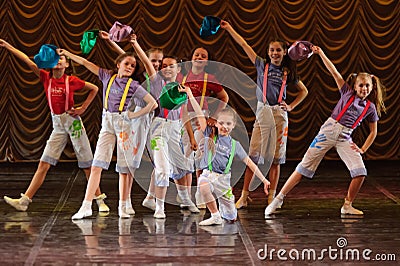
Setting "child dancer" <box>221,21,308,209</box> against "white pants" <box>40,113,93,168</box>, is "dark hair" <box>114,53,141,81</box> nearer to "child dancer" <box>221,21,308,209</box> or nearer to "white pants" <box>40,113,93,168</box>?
"white pants" <box>40,113,93,168</box>

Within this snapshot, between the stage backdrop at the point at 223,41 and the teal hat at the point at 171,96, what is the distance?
4367 mm

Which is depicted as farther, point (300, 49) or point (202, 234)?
point (300, 49)

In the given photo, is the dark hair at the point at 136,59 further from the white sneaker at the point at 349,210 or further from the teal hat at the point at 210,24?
the white sneaker at the point at 349,210

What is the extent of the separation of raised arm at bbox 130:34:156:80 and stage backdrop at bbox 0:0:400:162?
4448mm

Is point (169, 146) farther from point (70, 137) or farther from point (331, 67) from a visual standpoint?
point (331, 67)

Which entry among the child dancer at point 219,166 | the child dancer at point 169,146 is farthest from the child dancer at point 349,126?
the child dancer at point 169,146

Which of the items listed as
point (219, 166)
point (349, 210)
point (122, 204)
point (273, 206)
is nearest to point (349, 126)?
point (349, 210)

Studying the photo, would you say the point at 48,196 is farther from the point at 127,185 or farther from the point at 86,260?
the point at 86,260

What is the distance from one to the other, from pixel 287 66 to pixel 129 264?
2.45 meters

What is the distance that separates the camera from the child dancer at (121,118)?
19.2 ft

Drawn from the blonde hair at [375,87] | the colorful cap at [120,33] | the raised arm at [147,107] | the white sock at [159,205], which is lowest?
the white sock at [159,205]

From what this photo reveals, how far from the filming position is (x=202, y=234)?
5.37 m

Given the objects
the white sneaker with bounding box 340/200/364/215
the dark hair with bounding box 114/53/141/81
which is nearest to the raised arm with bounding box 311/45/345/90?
the white sneaker with bounding box 340/200/364/215

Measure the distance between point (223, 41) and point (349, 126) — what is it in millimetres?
4622
